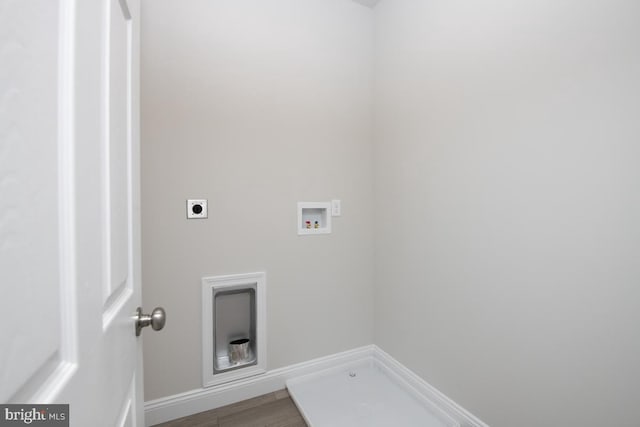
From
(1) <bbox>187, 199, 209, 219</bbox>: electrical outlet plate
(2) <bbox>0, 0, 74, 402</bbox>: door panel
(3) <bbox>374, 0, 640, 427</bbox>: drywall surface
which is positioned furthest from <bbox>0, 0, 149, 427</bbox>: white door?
(3) <bbox>374, 0, 640, 427</bbox>: drywall surface

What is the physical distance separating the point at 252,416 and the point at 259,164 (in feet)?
4.94

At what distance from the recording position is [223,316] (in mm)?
1771

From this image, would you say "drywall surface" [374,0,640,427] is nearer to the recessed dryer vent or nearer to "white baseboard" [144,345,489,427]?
"white baseboard" [144,345,489,427]

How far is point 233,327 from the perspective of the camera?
1803 millimetres

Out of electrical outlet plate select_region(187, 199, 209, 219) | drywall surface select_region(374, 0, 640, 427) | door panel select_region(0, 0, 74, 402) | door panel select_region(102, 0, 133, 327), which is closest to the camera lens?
door panel select_region(0, 0, 74, 402)

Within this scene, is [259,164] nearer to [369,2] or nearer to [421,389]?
[369,2]

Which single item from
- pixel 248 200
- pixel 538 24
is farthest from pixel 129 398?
pixel 538 24

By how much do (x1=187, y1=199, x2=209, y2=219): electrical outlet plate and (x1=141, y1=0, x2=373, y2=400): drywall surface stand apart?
31 mm

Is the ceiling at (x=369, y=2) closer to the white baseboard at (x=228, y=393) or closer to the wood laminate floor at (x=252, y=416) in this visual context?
the white baseboard at (x=228, y=393)

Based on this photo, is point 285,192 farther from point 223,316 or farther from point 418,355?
point 418,355

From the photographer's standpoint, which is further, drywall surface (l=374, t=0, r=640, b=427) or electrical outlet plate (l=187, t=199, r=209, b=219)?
electrical outlet plate (l=187, t=199, r=209, b=219)

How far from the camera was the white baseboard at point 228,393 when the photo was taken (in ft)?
5.01

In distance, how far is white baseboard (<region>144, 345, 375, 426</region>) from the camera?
153 centimetres

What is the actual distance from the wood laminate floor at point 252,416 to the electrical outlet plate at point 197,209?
3.80 feet
